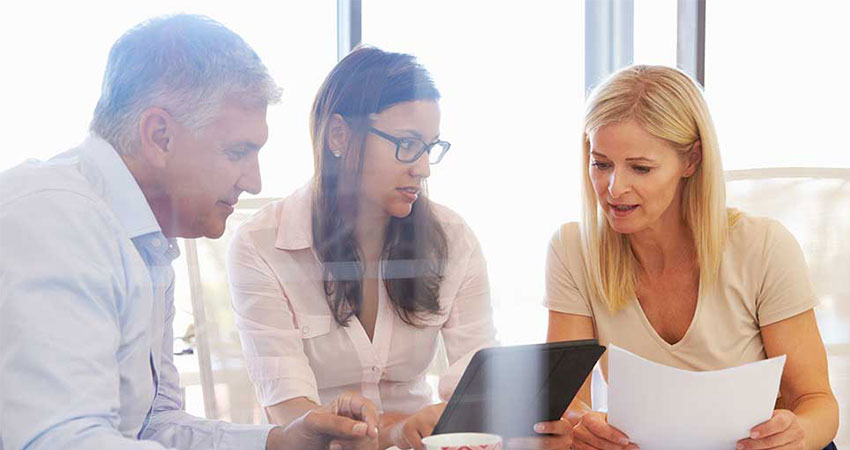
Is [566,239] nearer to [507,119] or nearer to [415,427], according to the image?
[507,119]

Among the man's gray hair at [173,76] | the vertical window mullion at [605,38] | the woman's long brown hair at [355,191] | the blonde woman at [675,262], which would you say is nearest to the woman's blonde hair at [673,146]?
the blonde woman at [675,262]

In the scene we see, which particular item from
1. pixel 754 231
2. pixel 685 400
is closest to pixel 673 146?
pixel 754 231

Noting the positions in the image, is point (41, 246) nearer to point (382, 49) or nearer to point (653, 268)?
point (382, 49)

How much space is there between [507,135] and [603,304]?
284 millimetres

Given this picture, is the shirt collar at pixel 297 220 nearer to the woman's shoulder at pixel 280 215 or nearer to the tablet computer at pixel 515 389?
the woman's shoulder at pixel 280 215

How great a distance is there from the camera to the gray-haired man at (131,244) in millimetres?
689

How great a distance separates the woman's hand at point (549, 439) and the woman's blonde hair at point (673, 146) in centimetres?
25

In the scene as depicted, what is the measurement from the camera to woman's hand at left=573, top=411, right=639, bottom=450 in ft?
3.22

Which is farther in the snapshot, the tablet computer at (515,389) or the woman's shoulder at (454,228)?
the woman's shoulder at (454,228)

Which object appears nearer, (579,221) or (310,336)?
(310,336)

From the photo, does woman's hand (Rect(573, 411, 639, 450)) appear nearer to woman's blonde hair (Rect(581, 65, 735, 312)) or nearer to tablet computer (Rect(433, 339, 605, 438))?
tablet computer (Rect(433, 339, 605, 438))

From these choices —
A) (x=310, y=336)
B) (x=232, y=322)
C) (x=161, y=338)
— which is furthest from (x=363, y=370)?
(x=161, y=338)

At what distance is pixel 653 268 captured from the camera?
1.29m

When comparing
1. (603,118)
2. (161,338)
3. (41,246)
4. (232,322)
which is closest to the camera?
(41,246)
